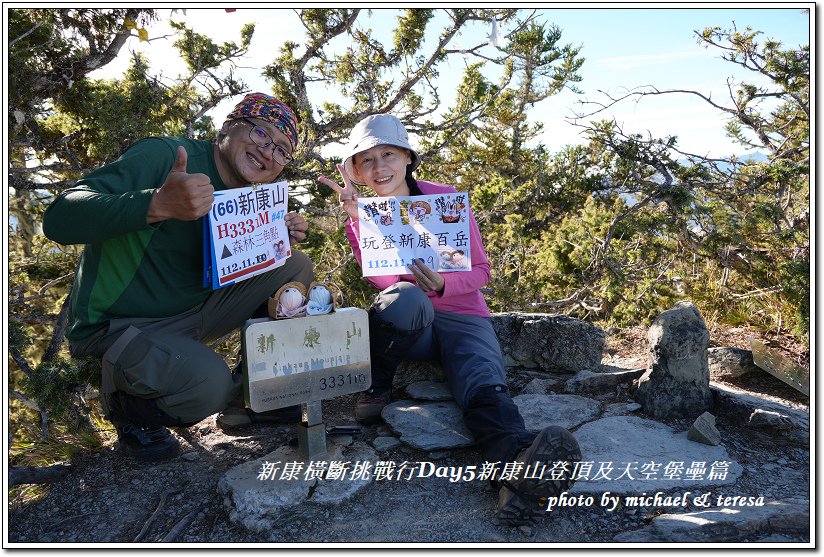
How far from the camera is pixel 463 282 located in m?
3.21

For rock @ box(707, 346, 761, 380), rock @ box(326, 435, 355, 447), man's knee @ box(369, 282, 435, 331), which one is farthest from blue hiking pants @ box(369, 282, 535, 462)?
rock @ box(707, 346, 761, 380)

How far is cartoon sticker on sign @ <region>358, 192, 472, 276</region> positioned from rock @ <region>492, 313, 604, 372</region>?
1.04m

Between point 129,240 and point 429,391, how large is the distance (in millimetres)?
1690

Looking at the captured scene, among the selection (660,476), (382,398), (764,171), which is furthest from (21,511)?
(764,171)

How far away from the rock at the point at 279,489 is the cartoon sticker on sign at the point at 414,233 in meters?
0.96

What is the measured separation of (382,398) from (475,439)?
68cm

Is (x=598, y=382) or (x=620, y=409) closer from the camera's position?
(x=620, y=409)

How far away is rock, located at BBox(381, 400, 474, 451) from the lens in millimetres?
2975

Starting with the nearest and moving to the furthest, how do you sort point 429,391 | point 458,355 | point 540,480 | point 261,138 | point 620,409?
1. point 540,480
2. point 261,138
3. point 458,355
4. point 620,409
5. point 429,391

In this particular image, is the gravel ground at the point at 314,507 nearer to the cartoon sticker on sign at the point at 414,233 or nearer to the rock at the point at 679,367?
the rock at the point at 679,367

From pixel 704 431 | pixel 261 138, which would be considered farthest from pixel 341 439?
pixel 704 431

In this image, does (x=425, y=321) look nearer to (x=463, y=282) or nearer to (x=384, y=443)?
(x=463, y=282)

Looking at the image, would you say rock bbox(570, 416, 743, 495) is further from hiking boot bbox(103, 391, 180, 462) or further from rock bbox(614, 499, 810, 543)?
hiking boot bbox(103, 391, 180, 462)

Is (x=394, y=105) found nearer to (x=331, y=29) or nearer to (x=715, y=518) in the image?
(x=331, y=29)
